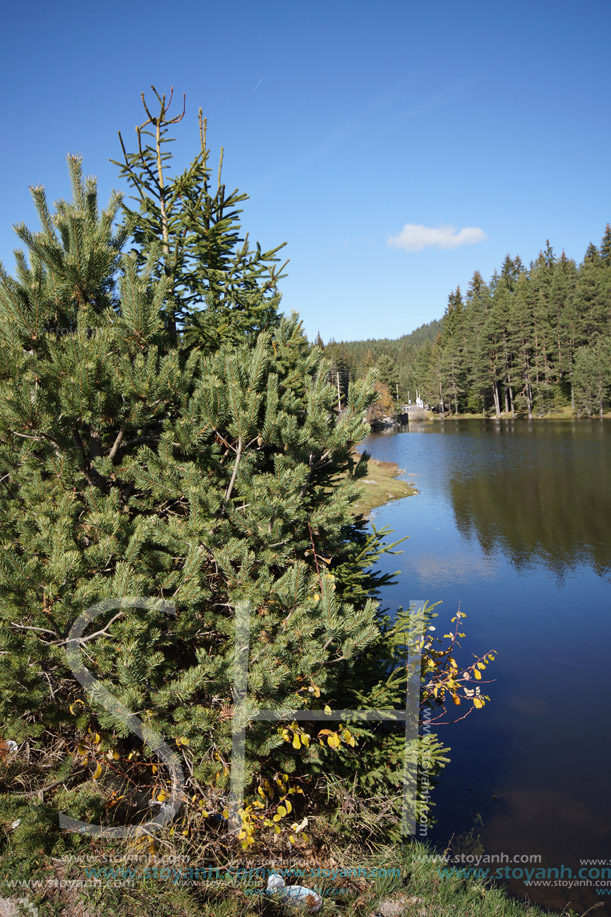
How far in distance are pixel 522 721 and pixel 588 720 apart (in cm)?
114

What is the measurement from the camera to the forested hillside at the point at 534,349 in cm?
6494

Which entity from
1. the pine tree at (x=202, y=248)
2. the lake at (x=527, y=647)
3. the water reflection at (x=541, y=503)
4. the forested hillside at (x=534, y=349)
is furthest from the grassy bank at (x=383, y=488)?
the forested hillside at (x=534, y=349)

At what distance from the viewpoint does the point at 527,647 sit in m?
12.0

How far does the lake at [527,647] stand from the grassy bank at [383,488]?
0.83 metres

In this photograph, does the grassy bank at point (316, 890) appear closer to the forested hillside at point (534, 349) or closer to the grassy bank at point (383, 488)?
the grassy bank at point (383, 488)

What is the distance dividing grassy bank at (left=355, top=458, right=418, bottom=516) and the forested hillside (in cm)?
3779

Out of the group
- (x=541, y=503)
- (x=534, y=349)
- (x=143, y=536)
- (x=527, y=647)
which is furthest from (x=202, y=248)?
(x=534, y=349)

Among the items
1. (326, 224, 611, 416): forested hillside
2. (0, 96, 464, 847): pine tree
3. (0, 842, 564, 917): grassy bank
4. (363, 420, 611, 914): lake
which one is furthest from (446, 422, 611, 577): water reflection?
(326, 224, 611, 416): forested hillside

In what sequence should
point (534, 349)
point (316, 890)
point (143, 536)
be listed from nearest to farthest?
point (143, 536) → point (316, 890) → point (534, 349)

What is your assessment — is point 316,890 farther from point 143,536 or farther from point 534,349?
point 534,349

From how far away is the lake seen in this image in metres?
7.22

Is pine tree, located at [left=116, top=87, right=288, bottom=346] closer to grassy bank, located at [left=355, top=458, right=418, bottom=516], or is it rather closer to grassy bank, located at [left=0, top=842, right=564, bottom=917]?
grassy bank, located at [left=0, top=842, right=564, bottom=917]

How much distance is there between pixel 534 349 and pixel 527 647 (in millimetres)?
70789

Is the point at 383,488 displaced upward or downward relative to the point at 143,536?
downward
